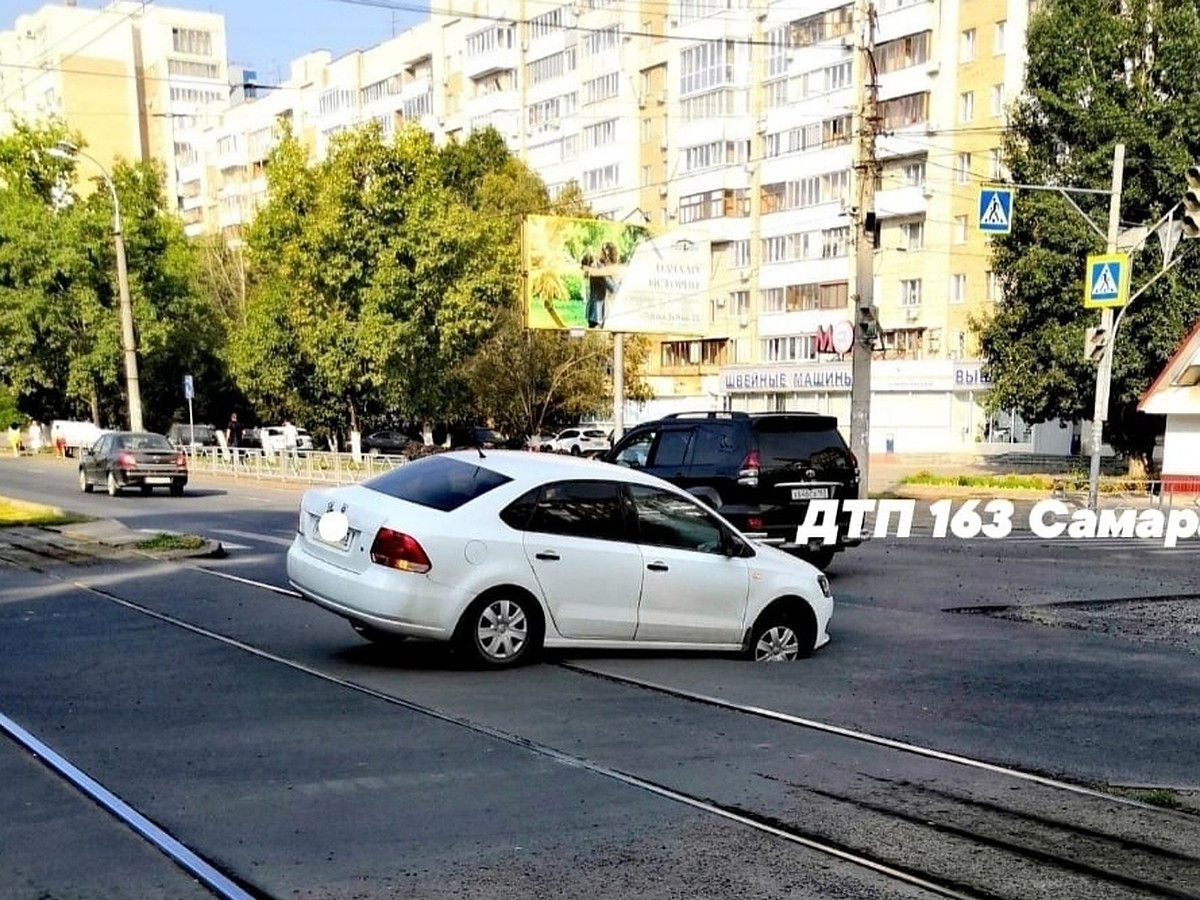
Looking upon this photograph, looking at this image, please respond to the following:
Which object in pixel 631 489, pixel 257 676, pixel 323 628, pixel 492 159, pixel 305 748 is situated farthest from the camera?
pixel 492 159

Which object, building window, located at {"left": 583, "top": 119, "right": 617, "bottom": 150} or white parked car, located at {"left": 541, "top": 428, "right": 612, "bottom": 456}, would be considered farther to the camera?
building window, located at {"left": 583, "top": 119, "right": 617, "bottom": 150}

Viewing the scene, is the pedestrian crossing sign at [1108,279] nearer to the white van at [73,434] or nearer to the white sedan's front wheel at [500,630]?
the white sedan's front wheel at [500,630]

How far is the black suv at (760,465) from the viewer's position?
44.0 ft

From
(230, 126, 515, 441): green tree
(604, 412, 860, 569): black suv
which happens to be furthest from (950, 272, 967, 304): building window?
(604, 412, 860, 569): black suv

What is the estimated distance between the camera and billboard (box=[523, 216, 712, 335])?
110 ft

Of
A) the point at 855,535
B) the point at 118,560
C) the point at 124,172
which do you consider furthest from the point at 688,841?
the point at 124,172

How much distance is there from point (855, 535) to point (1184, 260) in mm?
22600

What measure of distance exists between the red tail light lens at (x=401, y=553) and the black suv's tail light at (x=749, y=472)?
6.22 meters

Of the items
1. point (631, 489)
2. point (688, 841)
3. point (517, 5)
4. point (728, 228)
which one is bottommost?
point (688, 841)

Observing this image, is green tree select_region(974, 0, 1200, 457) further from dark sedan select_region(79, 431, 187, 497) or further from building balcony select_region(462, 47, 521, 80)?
building balcony select_region(462, 47, 521, 80)

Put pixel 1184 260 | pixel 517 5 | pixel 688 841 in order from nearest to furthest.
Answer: pixel 688 841 < pixel 1184 260 < pixel 517 5

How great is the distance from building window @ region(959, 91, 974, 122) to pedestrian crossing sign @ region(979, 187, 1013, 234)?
3492cm

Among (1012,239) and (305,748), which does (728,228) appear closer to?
(1012,239)

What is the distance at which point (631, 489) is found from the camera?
8.82 metres
